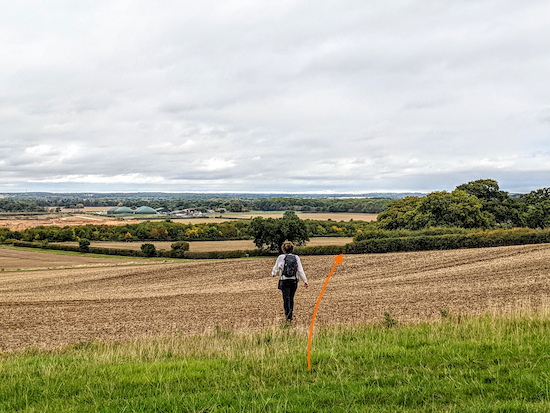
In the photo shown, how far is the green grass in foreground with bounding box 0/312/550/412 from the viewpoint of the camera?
504 centimetres

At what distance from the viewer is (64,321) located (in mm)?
18250

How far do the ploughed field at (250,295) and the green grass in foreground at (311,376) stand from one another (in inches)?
152

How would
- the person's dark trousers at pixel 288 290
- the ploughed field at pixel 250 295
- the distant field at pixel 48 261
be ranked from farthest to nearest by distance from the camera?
the distant field at pixel 48 261
the ploughed field at pixel 250 295
the person's dark trousers at pixel 288 290

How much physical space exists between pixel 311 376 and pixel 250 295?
18.8 metres

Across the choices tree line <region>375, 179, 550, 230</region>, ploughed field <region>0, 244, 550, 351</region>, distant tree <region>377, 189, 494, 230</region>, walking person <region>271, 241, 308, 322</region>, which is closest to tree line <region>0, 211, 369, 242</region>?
tree line <region>375, 179, 550, 230</region>

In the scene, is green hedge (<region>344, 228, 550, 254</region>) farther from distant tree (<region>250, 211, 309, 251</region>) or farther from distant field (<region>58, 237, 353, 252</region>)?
distant field (<region>58, 237, 353, 252</region>)

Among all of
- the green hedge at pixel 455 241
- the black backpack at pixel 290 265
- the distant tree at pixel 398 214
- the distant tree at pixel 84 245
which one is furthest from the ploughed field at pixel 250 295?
the distant tree at pixel 84 245

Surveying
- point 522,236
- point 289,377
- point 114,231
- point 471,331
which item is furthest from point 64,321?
point 114,231

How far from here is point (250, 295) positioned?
24641 mm

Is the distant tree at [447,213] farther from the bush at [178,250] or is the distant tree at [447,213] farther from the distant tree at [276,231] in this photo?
the bush at [178,250]

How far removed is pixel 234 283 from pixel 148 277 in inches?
408

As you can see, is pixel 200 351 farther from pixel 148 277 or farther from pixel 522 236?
pixel 522 236

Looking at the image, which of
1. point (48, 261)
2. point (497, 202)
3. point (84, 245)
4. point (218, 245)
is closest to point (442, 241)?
point (497, 202)

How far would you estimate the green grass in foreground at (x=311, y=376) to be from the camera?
5043 millimetres
